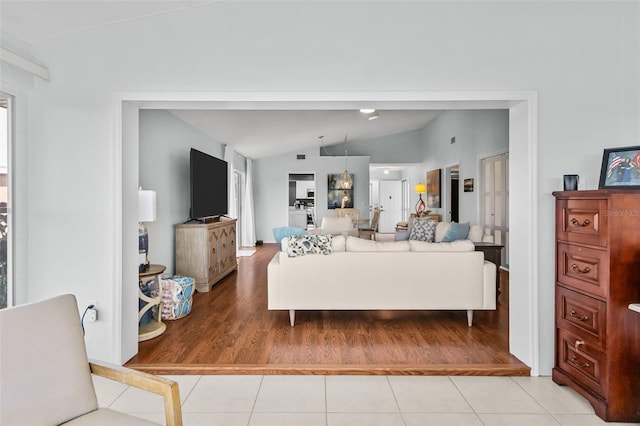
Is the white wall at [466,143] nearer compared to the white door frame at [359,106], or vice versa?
the white door frame at [359,106]

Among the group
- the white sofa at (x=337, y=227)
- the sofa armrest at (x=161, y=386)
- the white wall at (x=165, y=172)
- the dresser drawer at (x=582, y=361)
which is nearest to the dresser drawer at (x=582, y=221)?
the dresser drawer at (x=582, y=361)

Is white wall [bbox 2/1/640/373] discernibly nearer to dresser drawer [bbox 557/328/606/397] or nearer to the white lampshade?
dresser drawer [bbox 557/328/606/397]

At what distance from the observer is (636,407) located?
217cm

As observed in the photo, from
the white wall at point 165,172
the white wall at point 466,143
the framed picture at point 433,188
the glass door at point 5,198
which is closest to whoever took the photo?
the glass door at point 5,198

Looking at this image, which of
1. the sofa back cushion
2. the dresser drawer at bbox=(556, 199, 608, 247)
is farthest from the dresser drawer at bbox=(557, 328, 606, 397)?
the sofa back cushion

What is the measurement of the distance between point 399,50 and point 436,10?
0.39 metres

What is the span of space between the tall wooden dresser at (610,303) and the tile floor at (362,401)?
0.63 feet

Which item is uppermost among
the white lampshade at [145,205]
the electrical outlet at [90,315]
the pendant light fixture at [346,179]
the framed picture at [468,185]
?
the pendant light fixture at [346,179]

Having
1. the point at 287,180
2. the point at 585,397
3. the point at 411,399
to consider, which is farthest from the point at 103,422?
the point at 287,180

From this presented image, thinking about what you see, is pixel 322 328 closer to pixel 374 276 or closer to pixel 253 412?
pixel 374 276

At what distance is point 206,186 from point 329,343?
3238mm

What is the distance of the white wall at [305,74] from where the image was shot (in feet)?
8.96

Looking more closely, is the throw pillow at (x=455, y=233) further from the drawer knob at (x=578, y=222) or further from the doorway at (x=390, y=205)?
the doorway at (x=390, y=205)

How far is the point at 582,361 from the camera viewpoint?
239cm
